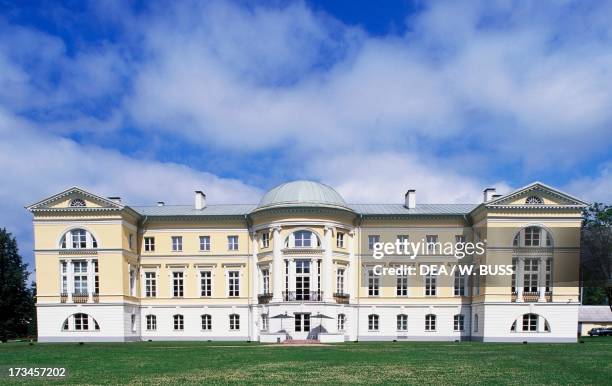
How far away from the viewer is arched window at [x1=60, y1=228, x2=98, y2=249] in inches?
1518

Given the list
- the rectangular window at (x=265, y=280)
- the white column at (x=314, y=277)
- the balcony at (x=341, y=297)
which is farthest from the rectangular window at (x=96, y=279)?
the balcony at (x=341, y=297)

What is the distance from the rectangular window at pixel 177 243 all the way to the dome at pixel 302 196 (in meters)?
7.96

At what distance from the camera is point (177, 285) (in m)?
41.8

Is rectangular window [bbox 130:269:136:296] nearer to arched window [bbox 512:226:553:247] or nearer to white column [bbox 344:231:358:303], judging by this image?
white column [bbox 344:231:358:303]

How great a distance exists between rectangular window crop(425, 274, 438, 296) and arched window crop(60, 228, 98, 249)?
27547 millimetres

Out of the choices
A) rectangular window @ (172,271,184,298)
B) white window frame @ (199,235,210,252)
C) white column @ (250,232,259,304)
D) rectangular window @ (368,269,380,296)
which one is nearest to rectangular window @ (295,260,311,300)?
white column @ (250,232,259,304)

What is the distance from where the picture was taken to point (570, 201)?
122 feet

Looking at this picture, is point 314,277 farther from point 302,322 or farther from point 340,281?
point 302,322

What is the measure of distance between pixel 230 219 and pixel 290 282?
793 centimetres

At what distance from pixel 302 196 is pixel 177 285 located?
13.7m

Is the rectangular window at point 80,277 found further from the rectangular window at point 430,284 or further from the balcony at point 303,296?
the rectangular window at point 430,284

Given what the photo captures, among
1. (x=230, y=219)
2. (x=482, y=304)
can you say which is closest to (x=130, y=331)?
(x=230, y=219)

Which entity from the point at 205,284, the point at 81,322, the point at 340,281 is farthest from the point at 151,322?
the point at 340,281

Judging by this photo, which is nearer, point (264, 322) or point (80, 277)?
point (80, 277)
